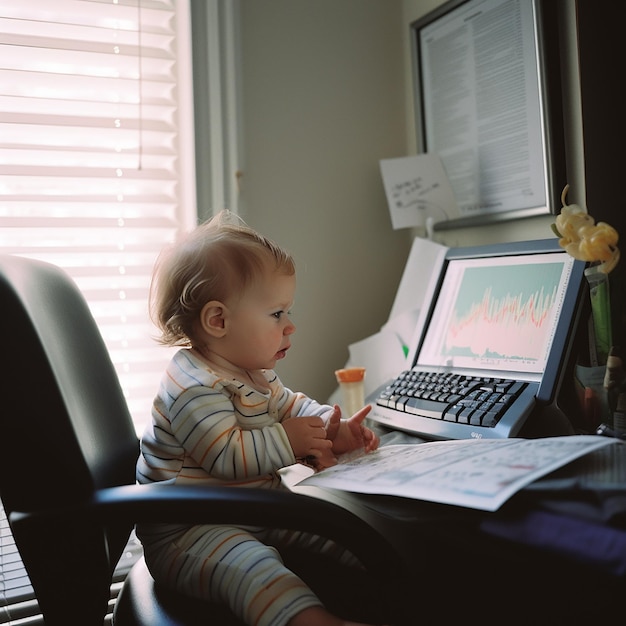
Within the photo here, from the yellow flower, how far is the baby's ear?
501 mm

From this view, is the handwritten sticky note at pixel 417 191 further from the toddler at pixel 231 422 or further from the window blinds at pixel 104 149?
the toddler at pixel 231 422

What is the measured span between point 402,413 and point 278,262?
332mm

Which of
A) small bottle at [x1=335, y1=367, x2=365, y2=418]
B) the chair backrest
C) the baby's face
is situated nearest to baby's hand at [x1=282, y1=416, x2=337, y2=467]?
the baby's face

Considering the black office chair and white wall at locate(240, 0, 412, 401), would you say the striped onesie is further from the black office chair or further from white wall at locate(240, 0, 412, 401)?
white wall at locate(240, 0, 412, 401)

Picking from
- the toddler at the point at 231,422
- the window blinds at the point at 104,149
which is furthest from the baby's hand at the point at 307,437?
the window blinds at the point at 104,149

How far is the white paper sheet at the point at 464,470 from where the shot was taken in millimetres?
633

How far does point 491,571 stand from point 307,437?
0.99ft

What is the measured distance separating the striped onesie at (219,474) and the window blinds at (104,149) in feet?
1.97

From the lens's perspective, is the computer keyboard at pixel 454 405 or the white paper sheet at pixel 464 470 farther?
the computer keyboard at pixel 454 405


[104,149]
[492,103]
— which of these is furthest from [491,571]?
[104,149]

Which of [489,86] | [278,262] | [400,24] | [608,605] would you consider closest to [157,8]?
[400,24]

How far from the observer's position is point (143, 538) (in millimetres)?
881

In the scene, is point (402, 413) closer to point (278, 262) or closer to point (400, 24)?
point (278, 262)

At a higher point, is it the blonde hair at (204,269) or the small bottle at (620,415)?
the blonde hair at (204,269)
